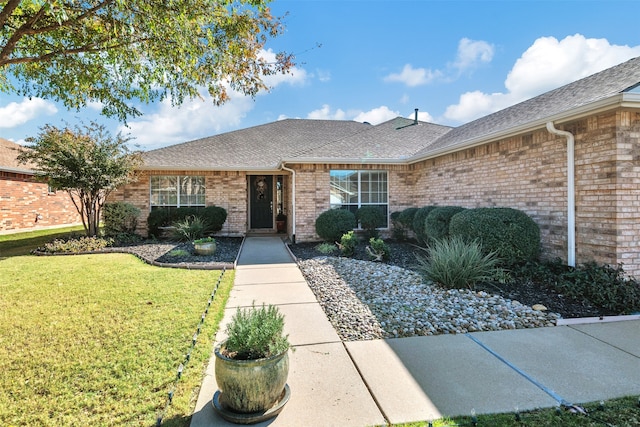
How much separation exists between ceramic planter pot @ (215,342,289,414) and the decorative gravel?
1557 millimetres

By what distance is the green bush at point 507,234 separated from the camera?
6031 millimetres

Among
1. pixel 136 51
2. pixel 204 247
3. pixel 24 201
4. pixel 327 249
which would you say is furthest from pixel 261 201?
pixel 24 201

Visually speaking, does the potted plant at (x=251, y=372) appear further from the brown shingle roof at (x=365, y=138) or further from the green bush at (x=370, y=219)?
the green bush at (x=370, y=219)

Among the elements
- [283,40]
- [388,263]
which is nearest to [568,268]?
[388,263]

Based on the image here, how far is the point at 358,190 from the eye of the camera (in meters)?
11.5

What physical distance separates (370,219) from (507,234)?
15.8 ft

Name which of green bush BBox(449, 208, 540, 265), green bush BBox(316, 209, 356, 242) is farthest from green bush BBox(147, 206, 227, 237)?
green bush BBox(449, 208, 540, 265)

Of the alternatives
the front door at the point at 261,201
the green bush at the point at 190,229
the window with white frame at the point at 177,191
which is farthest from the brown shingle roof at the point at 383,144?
the window with white frame at the point at 177,191

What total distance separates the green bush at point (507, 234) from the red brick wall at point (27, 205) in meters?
17.9

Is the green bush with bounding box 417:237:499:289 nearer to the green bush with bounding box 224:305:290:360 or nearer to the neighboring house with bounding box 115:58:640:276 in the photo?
the neighboring house with bounding box 115:58:640:276

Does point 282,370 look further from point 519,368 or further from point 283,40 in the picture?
point 283,40

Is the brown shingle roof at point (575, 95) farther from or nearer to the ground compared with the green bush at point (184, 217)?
farther from the ground

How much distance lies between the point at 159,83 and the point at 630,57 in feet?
32.7

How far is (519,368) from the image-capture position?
307cm
